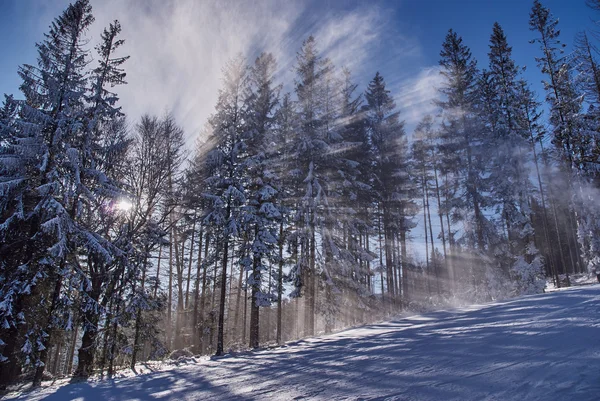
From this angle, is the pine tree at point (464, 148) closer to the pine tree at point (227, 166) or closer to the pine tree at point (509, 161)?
the pine tree at point (509, 161)

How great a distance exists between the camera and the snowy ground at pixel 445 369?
4176mm

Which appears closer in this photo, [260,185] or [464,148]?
[260,185]

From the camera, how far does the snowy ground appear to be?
13.7ft

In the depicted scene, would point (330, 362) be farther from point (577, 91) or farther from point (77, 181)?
point (577, 91)

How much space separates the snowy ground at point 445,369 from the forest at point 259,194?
6.69 meters

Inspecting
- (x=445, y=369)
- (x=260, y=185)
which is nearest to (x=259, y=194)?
(x=260, y=185)

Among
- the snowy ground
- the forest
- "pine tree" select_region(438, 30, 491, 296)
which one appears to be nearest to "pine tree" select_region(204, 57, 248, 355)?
the forest

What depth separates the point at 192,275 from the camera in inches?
889

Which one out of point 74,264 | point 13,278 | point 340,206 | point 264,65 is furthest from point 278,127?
point 13,278

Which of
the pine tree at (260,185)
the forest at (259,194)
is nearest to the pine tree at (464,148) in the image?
the forest at (259,194)

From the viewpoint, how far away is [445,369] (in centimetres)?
512

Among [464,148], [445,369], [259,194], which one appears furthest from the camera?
[464,148]

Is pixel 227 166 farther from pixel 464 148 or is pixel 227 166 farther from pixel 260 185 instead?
pixel 464 148

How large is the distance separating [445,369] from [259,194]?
13565 mm
